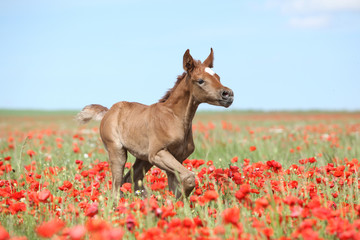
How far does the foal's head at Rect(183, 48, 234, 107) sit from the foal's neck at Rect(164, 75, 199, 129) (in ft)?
0.35

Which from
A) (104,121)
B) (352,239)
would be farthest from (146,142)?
(352,239)

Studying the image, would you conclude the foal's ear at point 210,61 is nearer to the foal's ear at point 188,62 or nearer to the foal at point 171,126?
the foal at point 171,126

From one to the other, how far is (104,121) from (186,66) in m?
1.86

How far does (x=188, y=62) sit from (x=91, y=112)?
8.13ft

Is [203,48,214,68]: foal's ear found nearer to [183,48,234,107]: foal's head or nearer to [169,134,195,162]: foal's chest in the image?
[183,48,234,107]: foal's head

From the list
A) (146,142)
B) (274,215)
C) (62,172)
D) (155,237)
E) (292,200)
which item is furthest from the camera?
(62,172)

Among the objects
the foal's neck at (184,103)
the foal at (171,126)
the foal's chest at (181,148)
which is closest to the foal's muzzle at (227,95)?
the foal at (171,126)

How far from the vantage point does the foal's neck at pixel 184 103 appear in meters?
5.55

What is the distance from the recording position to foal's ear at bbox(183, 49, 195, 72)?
5.39m

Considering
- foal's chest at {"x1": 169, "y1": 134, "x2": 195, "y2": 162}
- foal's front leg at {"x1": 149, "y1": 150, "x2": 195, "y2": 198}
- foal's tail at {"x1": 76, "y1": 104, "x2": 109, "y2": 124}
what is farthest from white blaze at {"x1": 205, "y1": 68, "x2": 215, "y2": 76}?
foal's tail at {"x1": 76, "y1": 104, "x2": 109, "y2": 124}

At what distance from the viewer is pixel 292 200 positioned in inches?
135

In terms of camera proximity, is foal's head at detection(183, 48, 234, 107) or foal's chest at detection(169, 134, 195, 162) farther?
foal's chest at detection(169, 134, 195, 162)

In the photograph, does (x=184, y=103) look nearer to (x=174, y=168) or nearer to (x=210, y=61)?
(x=210, y=61)

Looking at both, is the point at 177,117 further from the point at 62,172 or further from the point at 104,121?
the point at 62,172
